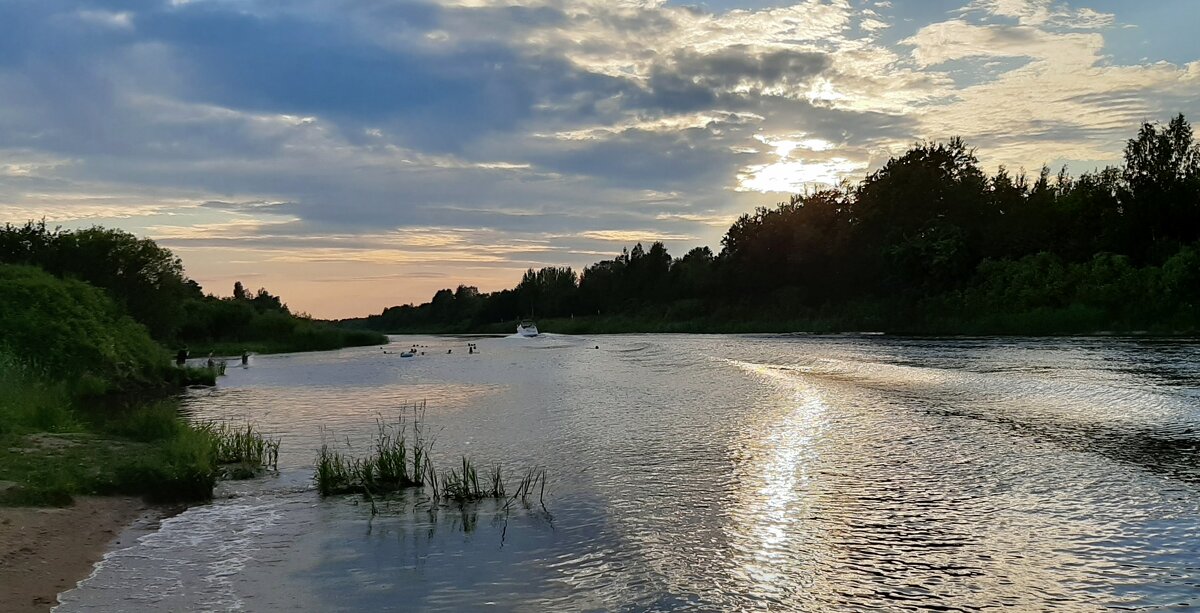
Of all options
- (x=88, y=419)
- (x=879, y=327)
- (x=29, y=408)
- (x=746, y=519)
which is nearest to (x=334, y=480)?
(x=746, y=519)

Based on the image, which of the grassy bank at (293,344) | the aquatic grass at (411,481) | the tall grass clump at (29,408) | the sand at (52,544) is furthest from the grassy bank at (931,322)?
the tall grass clump at (29,408)

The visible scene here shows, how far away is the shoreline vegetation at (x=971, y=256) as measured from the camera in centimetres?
6197

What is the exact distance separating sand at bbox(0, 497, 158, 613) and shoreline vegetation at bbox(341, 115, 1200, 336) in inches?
2405

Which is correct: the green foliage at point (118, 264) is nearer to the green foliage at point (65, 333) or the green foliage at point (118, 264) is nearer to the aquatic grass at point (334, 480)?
the green foliage at point (65, 333)

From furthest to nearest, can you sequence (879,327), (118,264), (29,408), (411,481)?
(879,327), (118,264), (29,408), (411,481)

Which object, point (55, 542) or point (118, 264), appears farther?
point (118, 264)

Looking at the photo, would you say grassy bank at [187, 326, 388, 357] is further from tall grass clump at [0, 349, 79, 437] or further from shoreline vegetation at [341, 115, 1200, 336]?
tall grass clump at [0, 349, 79, 437]

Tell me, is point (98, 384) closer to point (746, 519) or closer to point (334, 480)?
point (334, 480)

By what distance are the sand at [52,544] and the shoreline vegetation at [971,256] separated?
6109cm

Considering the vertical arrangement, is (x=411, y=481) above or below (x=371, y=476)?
below

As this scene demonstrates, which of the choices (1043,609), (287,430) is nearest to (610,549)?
(1043,609)

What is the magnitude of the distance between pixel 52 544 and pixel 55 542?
0.11 meters

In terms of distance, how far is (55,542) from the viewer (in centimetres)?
1085

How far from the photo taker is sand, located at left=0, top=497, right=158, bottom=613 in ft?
Result: 29.7
